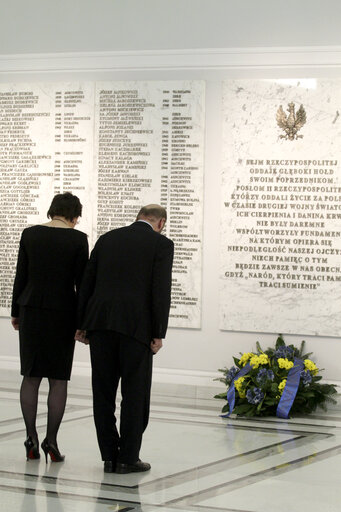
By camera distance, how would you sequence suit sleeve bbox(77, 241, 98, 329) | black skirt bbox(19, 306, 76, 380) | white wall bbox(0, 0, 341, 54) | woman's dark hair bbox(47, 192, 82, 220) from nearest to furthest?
suit sleeve bbox(77, 241, 98, 329) → black skirt bbox(19, 306, 76, 380) → woman's dark hair bbox(47, 192, 82, 220) → white wall bbox(0, 0, 341, 54)

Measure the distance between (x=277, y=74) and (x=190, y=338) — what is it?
235cm

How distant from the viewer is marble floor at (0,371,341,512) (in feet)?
13.3

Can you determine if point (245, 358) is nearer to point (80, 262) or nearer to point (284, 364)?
point (284, 364)

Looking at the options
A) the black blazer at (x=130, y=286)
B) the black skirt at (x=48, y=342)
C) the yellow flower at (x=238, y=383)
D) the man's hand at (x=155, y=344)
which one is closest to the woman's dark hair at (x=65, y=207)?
the black blazer at (x=130, y=286)

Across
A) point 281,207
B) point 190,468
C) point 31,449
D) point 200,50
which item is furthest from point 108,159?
point 190,468

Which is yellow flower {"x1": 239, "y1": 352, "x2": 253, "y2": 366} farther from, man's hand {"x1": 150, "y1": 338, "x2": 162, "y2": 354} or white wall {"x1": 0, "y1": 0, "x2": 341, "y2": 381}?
man's hand {"x1": 150, "y1": 338, "x2": 162, "y2": 354}

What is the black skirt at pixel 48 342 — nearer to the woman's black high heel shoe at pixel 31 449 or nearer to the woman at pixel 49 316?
the woman at pixel 49 316

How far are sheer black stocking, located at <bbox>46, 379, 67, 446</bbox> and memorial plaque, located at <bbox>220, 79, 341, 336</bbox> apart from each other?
2521 millimetres

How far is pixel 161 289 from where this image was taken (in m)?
4.51

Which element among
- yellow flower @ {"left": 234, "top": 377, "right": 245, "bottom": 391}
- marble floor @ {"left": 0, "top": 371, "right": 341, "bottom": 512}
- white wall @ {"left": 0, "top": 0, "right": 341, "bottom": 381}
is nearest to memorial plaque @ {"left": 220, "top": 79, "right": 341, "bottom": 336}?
white wall @ {"left": 0, "top": 0, "right": 341, "bottom": 381}

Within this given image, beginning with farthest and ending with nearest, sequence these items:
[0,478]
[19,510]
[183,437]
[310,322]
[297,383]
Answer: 1. [310,322]
2. [297,383]
3. [183,437]
4. [0,478]
5. [19,510]

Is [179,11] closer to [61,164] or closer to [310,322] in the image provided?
[61,164]

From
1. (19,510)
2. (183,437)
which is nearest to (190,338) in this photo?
(183,437)

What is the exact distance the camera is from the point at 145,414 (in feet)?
15.1
